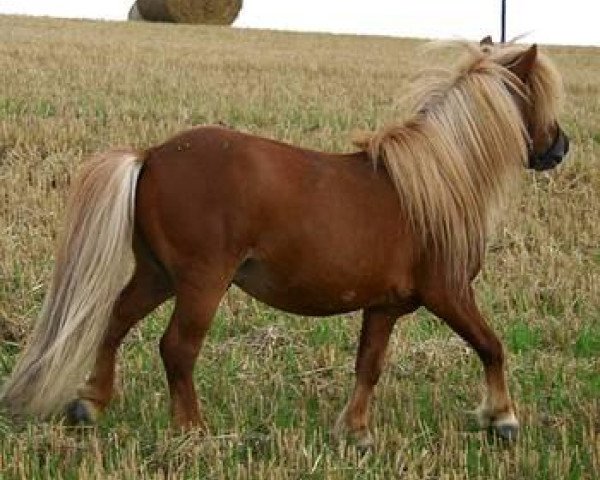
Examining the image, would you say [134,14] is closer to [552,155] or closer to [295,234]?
[552,155]

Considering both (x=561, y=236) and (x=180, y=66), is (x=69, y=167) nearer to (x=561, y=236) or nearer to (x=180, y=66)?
(x=561, y=236)

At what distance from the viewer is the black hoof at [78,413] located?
455 centimetres

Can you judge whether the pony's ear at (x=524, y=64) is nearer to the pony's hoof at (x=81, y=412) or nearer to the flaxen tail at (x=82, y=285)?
the flaxen tail at (x=82, y=285)

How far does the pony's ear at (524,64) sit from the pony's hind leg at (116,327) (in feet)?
5.81

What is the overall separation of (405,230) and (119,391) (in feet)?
4.91

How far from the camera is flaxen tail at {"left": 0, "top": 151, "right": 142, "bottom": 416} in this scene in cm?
433

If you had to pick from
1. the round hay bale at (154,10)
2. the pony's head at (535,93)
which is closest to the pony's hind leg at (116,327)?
the pony's head at (535,93)

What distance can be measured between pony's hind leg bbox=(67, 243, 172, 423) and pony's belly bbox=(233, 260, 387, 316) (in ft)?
1.29

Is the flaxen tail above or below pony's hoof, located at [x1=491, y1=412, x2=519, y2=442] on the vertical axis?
above

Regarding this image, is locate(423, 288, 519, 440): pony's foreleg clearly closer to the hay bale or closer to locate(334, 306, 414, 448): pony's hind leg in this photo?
locate(334, 306, 414, 448): pony's hind leg

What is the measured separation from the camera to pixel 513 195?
4.93 meters

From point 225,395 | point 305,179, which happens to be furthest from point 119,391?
point 305,179

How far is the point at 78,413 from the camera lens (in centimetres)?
455

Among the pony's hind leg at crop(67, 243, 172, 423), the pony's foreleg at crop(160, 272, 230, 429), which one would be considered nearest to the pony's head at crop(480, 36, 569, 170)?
the pony's foreleg at crop(160, 272, 230, 429)
